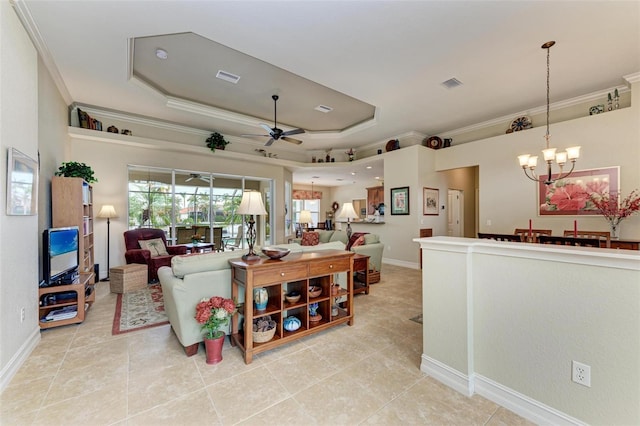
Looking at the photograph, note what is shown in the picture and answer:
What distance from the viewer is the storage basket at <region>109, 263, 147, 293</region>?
3.96 m

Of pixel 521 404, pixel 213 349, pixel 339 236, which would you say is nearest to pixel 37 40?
pixel 213 349

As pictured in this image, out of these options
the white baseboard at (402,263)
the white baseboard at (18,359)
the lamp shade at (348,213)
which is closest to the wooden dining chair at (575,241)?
the lamp shade at (348,213)

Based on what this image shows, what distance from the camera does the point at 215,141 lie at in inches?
237

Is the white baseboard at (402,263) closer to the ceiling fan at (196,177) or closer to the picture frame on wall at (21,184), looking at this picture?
the ceiling fan at (196,177)

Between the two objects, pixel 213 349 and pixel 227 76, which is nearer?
pixel 213 349

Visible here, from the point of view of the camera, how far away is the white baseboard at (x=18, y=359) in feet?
6.17

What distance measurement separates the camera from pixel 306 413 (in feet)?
5.30

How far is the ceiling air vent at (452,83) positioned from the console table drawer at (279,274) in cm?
346

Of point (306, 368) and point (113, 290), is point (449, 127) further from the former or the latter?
point (113, 290)

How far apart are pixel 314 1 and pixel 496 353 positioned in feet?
10.3

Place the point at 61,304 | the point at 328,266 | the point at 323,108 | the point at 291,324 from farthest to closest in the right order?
the point at 323,108 < the point at 61,304 < the point at 328,266 < the point at 291,324

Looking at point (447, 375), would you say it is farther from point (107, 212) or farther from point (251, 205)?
point (107, 212)

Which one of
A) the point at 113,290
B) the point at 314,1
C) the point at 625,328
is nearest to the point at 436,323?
the point at 625,328

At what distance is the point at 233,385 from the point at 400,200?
17.5ft
